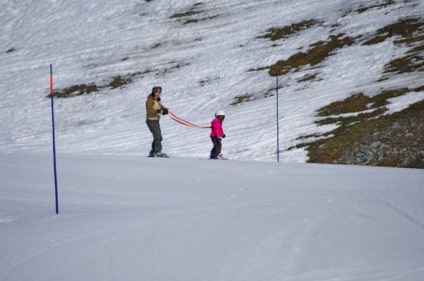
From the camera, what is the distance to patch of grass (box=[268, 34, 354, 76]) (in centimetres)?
3441

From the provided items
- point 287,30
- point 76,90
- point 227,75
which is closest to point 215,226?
point 227,75

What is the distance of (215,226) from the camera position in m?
6.11

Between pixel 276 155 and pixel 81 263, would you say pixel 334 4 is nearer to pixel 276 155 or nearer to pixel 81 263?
pixel 276 155

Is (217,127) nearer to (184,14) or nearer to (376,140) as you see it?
(376,140)

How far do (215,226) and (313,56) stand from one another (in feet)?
101

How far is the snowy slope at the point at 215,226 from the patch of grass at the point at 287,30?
32.1m

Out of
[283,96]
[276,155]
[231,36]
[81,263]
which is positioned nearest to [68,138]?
[283,96]

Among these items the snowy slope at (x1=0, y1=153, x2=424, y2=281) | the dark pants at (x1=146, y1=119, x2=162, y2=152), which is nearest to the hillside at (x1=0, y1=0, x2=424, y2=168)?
the dark pants at (x1=146, y1=119, x2=162, y2=152)

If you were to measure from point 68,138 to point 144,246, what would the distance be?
2339 cm

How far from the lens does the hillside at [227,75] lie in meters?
19.8

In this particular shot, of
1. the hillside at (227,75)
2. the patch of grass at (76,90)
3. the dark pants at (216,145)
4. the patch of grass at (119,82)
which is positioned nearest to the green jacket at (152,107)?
the dark pants at (216,145)

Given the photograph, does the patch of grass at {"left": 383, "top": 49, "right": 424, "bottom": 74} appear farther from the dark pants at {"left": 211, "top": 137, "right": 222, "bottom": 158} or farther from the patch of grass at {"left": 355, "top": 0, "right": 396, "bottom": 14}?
the dark pants at {"left": 211, "top": 137, "right": 222, "bottom": 158}

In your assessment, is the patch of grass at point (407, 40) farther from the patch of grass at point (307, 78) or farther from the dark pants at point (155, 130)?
the dark pants at point (155, 130)

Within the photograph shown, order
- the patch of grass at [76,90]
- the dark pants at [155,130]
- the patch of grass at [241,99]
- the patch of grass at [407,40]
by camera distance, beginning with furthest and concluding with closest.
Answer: the patch of grass at [76,90] < the patch of grass at [241,99] < the patch of grass at [407,40] < the dark pants at [155,130]
